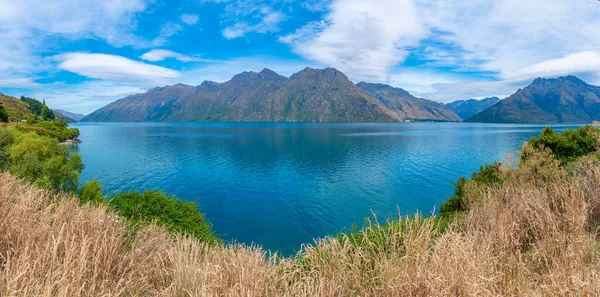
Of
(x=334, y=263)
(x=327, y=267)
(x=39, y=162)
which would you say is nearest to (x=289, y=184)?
(x=39, y=162)

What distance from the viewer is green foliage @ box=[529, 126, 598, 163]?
3597cm

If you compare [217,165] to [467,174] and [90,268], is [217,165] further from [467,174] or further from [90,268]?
[90,268]

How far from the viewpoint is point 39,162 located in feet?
132

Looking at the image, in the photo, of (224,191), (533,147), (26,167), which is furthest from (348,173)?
(26,167)

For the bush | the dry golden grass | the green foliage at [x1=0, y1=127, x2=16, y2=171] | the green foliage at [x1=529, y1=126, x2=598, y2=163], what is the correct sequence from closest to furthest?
1. the dry golden grass
2. the bush
3. the green foliage at [x1=529, y1=126, x2=598, y2=163]
4. the green foliage at [x1=0, y1=127, x2=16, y2=171]

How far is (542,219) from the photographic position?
8.55 m

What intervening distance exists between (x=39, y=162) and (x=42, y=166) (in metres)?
2.58

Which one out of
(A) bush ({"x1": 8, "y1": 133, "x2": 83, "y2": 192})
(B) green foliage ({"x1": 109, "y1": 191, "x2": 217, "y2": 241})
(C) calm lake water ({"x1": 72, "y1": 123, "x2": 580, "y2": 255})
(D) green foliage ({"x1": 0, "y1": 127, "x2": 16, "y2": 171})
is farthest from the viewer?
(D) green foliage ({"x1": 0, "y1": 127, "x2": 16, "y2": 171})

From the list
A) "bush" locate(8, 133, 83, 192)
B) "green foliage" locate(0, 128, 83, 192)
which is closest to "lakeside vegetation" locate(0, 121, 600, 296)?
"green foliage" locate(0, 128, 83, 192)

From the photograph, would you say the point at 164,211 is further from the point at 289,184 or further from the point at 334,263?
the point at 289,184

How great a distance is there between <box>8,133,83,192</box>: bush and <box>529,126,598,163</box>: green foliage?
63.0 meters

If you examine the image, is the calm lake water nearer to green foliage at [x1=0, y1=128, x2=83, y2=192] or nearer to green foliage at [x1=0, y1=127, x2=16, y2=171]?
green foliage at [x1=0, y1=128, x2=83, y2=192]

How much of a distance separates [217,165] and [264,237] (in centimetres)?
4932

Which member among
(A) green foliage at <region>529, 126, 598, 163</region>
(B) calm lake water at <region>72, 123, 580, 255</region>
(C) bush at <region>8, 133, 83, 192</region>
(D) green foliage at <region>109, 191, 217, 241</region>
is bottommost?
(B) calm lake water at <region>72, 123, 580, 255</region>
